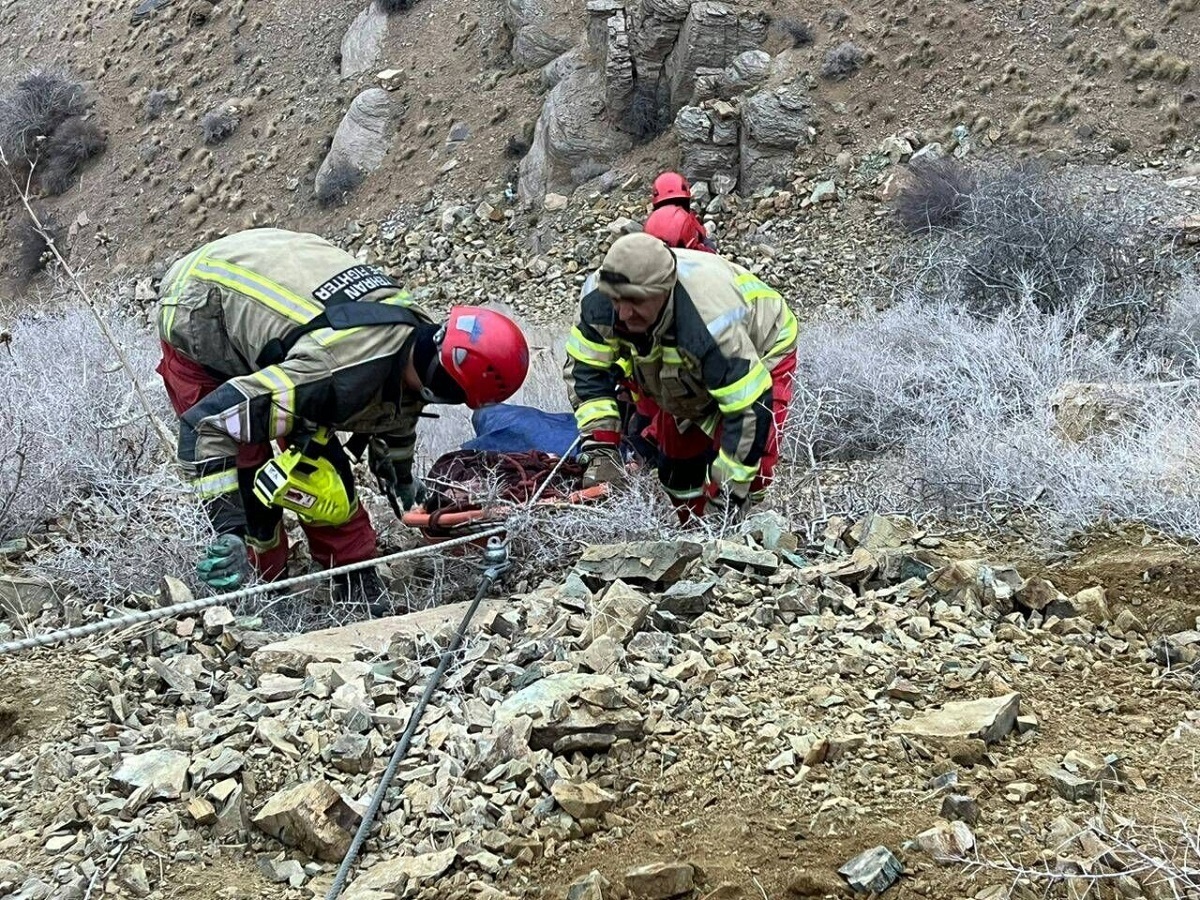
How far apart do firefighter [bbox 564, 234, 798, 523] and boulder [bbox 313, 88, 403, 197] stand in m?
16.6

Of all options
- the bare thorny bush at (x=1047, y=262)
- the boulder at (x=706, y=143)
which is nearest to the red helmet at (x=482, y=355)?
the bare thorny bush at (x=1047, y=262)

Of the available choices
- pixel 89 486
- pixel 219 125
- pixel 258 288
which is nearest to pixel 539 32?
pixel 219 125

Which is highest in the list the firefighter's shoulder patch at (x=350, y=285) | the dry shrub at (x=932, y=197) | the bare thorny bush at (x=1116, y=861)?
the firefighter's shoulder patch at (x=350, y=285)

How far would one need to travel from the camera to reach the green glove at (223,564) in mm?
4254

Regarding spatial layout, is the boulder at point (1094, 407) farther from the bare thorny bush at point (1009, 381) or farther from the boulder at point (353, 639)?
the boulder at point (353, 639)

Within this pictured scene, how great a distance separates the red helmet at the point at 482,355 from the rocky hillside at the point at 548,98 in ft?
42.4

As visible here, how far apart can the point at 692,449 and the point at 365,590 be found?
1703 mm

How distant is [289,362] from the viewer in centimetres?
420

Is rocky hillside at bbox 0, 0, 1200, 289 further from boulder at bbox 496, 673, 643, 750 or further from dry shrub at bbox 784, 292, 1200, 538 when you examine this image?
boulder at bbox 496, 673, 643, 750

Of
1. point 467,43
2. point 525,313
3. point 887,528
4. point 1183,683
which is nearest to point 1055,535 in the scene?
point 887,528

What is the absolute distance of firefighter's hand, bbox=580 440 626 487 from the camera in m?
5.11

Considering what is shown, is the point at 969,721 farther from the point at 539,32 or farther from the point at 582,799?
the point at 539,32

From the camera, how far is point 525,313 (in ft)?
54.7

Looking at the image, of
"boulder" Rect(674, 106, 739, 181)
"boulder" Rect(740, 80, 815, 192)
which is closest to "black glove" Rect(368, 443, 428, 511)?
"boulder" Rect(740, 80, 815, 192)
